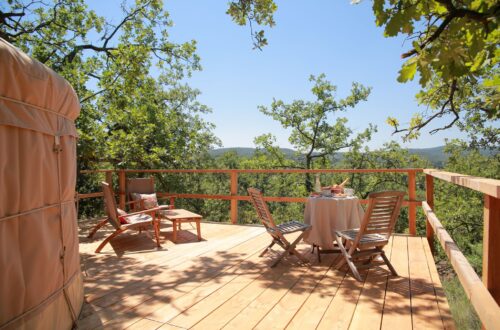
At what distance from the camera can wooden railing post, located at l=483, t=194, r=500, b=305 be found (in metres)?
1.41

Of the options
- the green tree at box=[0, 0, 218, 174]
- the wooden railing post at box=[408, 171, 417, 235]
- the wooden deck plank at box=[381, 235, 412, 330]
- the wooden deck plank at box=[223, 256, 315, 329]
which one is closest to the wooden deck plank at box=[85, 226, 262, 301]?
the wooden deck plank at box=[223, 256, 315, 329]

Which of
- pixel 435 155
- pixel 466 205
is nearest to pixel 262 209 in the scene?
pixel 466 205

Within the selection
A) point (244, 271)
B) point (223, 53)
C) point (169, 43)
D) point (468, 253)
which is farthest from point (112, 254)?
point (468, 253)

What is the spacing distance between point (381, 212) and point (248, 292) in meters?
1.53

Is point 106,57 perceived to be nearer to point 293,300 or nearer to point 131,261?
point 131,261

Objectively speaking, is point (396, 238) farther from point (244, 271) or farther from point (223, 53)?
point (223, 53)

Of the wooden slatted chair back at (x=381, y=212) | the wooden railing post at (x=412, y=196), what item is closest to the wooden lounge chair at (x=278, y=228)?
the wooden slatted chair back at (x=381, y=212)

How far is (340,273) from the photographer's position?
11.4ft

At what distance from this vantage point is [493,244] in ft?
4.65

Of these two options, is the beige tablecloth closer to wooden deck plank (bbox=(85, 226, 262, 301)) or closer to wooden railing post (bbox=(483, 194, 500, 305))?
wooden deck plank (bbox=(85, 226, 262, 301))

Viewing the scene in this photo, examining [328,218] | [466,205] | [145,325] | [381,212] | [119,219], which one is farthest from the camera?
[466,205]

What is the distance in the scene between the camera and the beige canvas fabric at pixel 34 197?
182 cm

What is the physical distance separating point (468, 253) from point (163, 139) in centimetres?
1507

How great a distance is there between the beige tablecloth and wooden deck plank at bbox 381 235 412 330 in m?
0.68
